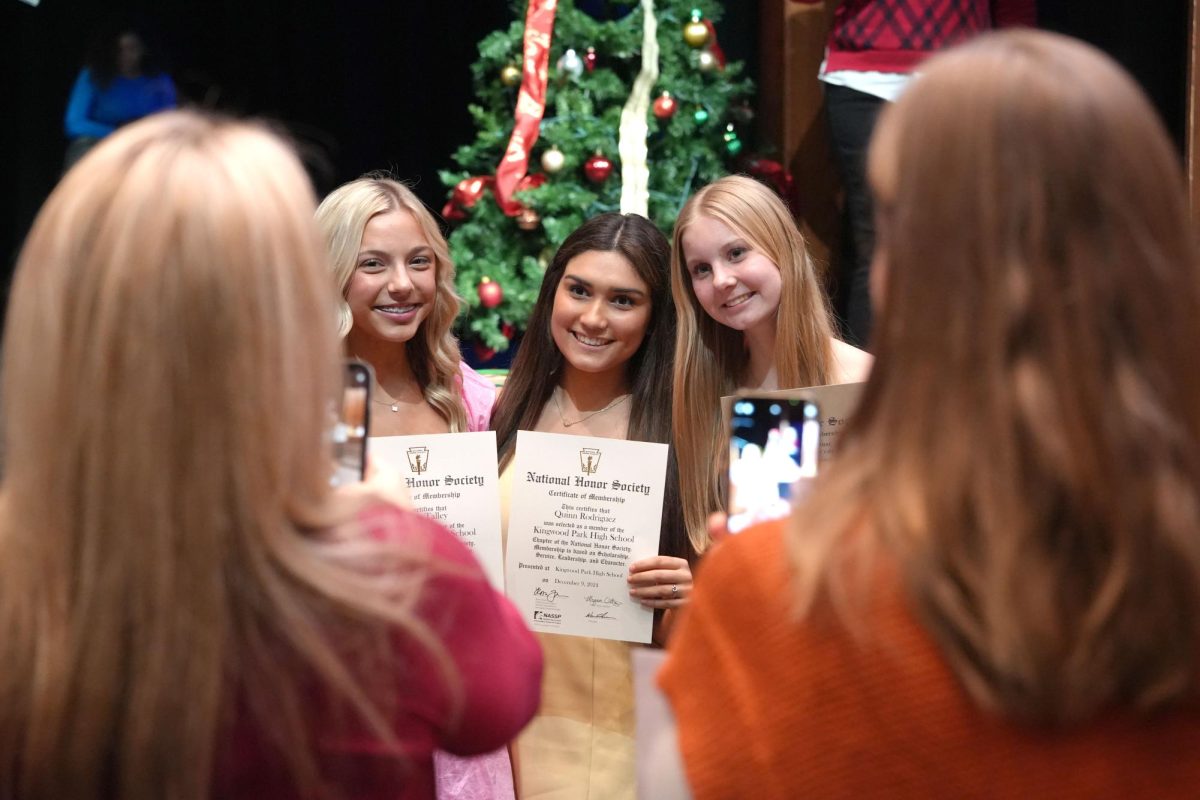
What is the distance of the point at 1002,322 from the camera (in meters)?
0.91

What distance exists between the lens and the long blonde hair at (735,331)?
2551 mm

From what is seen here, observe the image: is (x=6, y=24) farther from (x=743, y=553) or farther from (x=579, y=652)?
(x=743, y=553)

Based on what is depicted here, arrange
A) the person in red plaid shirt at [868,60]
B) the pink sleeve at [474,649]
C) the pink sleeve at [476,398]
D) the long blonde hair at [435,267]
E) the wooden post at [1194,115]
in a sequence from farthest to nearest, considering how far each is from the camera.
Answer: the person in red plaid shirt at [868,60] < the wooden post at [1194,115] < the pink sleeve at [476,398] < the long blonde hair at [435,267] < the pink sleeve at [474,649]

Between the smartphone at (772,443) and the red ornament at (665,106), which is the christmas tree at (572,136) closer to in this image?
the red ornament at (665,106)

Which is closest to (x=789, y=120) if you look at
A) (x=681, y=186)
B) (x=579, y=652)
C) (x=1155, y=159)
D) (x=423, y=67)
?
(x=681, y=186)

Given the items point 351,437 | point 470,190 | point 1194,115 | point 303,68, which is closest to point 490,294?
point 470,190

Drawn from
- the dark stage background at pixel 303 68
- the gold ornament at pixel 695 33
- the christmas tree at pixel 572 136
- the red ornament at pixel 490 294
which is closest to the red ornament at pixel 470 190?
the christmas tree at pixel 572 136

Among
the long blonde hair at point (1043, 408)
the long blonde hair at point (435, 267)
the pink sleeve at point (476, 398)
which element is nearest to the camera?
the long blonde hair at point (1043, 408)

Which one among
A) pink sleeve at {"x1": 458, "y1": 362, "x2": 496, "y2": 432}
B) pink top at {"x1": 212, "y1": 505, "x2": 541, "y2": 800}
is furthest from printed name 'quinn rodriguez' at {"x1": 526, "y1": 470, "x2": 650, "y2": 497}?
pink top at {"x1": 212, "y1": 505, "x2": 541, "y2": 800}

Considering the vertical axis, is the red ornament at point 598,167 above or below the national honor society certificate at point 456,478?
above

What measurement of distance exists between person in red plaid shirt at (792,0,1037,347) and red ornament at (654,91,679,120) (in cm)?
57

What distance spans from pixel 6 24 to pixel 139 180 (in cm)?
440

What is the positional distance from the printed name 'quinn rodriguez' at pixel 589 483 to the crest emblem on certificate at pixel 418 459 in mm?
194

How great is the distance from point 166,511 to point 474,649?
11.1 inches
